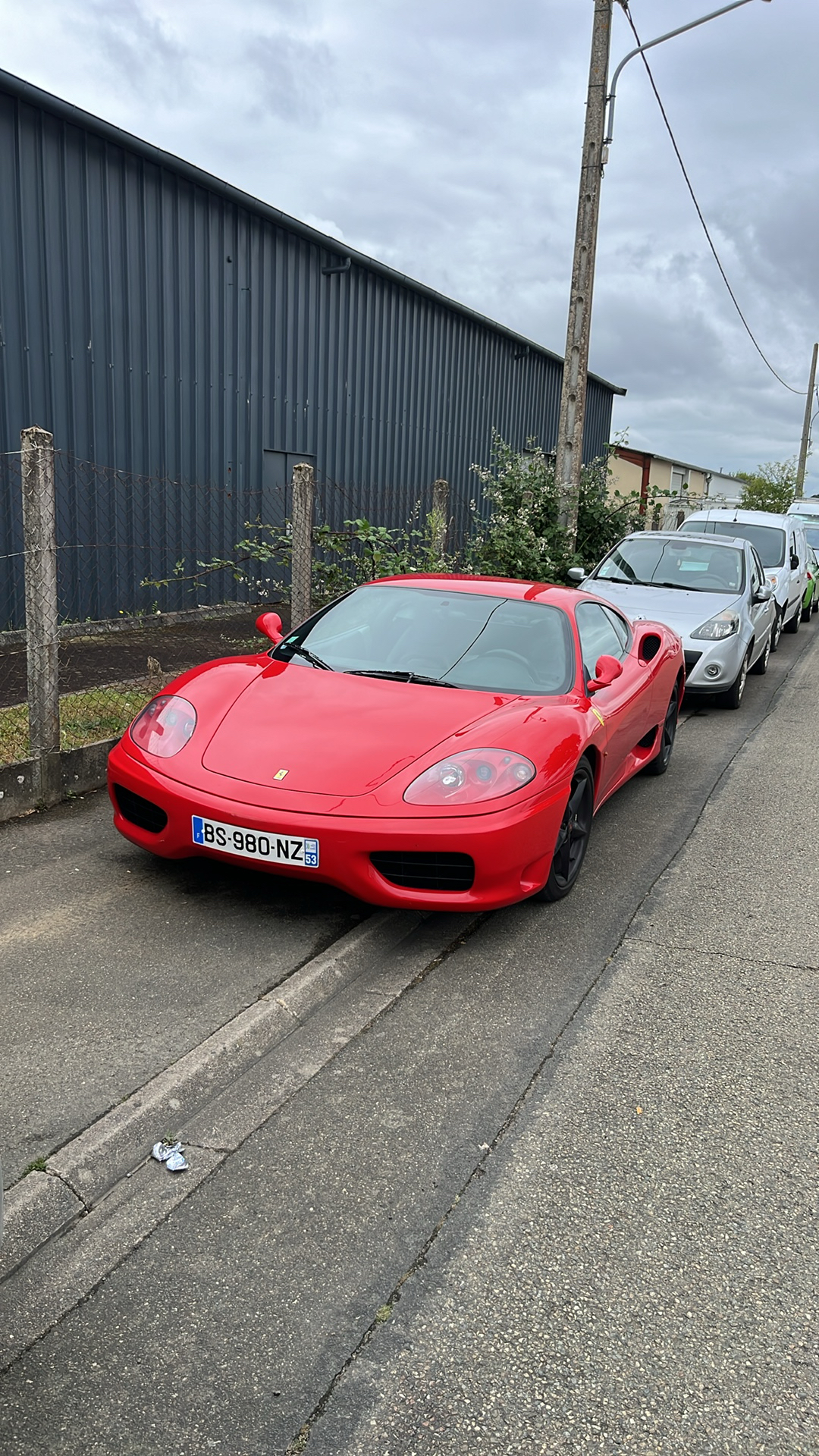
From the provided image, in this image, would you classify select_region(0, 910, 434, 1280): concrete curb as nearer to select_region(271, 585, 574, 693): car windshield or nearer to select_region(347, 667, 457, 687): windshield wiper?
select_region(347, 667, 457, 687): windshield wiper

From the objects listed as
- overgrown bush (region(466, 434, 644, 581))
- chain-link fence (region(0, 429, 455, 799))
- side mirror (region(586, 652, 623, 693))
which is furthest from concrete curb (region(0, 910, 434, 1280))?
overgrown bush (region(466, 434, 644, 581))

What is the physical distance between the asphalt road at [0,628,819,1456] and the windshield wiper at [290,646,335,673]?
106 centimetres

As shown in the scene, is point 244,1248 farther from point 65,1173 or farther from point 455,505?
point 455,505

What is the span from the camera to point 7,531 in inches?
372

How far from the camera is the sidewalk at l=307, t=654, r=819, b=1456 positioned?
1.95m

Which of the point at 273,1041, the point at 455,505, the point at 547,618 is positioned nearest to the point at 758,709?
the point at 547,618

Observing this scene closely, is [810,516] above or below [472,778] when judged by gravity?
above

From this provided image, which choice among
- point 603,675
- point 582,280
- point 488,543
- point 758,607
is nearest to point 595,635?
point 603,675

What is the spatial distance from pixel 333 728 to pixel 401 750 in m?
0.33

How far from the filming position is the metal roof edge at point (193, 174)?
8.95 m

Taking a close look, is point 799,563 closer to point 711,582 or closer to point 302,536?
point 711,582

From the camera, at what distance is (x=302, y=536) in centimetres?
773

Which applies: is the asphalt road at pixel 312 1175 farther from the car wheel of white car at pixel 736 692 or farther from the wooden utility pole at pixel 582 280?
the wooden utility pole at pixel 582 280

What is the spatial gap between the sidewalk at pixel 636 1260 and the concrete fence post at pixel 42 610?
309 cm
